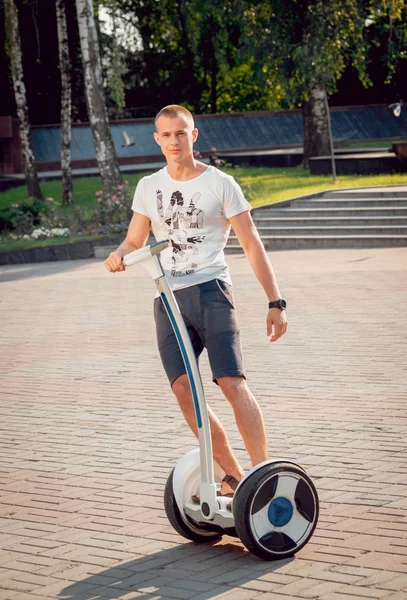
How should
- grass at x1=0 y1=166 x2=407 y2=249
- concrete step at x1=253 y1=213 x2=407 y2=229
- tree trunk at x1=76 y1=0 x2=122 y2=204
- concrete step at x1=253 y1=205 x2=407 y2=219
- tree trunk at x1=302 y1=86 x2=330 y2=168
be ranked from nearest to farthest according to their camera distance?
concrete step at x1=253 y1=213 x2=407 y2=229
concrete step at x1=253 y1=205 x2=407 y2=219
tree trunk at x1=76 y1=0 x2=122 y2=204
grass at x1=0 y1=166 x2=407 y2=249
tree trunk at x1=302 y1=86 x2=330 y2=168

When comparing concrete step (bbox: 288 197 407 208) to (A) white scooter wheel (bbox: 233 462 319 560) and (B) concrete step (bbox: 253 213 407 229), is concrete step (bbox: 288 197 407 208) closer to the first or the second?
(B) concrete step (bbox: 253 213 407 229)

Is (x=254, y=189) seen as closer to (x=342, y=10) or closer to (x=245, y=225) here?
(x=342, y=10)

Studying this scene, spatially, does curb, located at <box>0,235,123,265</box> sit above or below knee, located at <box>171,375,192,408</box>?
below

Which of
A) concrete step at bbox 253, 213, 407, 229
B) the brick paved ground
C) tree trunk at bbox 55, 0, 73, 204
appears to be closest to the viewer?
the brick paved ground

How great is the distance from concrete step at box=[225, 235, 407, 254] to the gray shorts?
551 inches

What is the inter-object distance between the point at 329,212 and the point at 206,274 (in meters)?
16.3

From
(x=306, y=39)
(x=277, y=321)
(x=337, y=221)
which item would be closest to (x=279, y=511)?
(x=277, y=321)

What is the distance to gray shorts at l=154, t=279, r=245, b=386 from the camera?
4578 millimetres

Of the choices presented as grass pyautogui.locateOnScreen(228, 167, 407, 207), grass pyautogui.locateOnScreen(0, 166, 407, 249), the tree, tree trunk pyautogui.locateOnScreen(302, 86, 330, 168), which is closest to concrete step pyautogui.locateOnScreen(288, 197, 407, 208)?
grass pyautogui.locateOnScreen(228, 167, 407, 207)

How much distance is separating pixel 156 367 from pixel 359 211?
1172cm

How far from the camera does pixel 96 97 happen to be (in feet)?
77.1

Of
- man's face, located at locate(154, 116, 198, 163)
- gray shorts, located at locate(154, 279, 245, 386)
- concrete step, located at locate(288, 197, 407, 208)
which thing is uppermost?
man's face, located at locate(154, 116, 198, 163)

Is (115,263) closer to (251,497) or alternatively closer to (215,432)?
(215,432)

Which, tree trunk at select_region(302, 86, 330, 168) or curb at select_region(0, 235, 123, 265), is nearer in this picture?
curb at select_region(0, 235, 123, 265)
